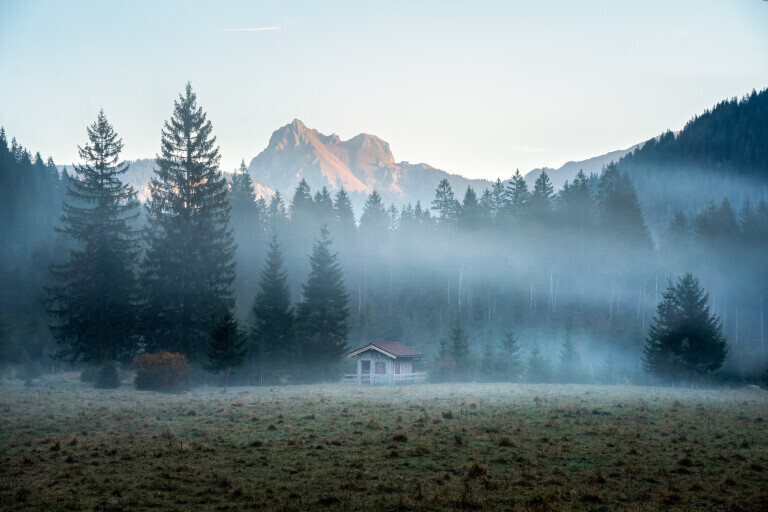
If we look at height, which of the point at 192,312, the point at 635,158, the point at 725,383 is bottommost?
the point at 725,383

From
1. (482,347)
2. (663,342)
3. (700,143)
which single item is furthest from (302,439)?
(700,143)

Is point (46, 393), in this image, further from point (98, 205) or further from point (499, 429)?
point (499, 429)

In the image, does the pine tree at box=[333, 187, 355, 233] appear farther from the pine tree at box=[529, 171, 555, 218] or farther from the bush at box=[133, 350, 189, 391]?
the bush at box=[133, 350, 189, 391]

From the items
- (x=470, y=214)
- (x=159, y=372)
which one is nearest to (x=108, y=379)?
(x=159, y=372)

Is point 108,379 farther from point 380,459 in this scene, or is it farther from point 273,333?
point 380,459

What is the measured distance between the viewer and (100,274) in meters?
44.5

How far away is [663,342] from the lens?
48.3m

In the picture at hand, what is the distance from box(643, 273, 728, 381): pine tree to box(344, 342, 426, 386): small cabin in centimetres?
2272

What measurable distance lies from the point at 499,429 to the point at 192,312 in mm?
33535

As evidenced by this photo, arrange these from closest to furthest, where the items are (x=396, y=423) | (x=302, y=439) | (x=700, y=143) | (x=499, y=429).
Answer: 1. (x=302, y=439)
2. (x=499, y=429)
3. (x=396, y=423)
4. (x=700, y=143)

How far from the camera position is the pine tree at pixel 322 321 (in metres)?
56.0

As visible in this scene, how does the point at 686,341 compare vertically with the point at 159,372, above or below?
above

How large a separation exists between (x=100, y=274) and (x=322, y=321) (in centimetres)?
2282

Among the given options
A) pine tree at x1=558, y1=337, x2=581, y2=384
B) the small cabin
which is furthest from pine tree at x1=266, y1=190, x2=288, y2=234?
pine tree at x1=558, y1=337, x2=581, y2=384
